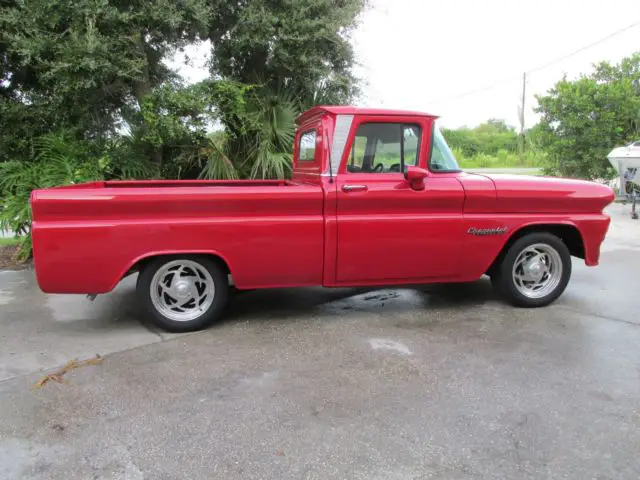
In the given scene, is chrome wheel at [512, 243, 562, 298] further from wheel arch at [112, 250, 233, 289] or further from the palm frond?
the palm frond

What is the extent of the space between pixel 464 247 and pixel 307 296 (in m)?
1.68

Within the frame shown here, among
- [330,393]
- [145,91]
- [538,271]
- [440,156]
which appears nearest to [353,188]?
[440,156]

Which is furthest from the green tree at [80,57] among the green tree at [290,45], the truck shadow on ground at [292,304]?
the truck shadow on ground at [292,304]

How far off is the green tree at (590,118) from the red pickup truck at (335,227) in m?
10.4

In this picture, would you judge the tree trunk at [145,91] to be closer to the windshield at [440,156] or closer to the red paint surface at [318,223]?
the red paint surface at [318,223]

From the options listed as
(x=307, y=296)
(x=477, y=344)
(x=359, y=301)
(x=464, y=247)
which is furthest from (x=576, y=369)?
(x=307, y=296)

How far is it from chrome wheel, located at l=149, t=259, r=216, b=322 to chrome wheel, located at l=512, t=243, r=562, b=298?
2.80 meters

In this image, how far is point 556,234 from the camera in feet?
16.2

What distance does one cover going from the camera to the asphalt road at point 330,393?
2.41 meters

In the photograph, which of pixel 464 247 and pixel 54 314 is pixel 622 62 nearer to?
pixel 464 247

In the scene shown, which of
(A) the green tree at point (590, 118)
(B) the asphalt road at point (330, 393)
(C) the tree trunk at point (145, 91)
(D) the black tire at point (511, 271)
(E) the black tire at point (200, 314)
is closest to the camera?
(B) the asphalt road at point (330, 393)

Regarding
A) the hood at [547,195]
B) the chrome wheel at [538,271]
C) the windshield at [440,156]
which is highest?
the windshield at [440,156]

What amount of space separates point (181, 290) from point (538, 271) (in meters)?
3.23

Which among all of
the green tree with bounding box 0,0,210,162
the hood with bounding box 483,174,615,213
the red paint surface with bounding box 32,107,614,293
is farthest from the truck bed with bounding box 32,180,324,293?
the green tree with bounding box 0,0,210,162
